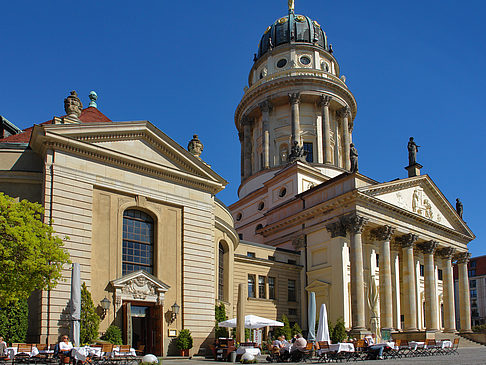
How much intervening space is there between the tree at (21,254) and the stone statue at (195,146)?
1330cm

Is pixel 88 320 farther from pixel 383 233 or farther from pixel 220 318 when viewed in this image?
pixel 383 233

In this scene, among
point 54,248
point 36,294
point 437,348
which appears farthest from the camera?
point 437,348

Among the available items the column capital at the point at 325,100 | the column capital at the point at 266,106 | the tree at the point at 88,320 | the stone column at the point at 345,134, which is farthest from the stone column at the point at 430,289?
the tree at the point at 88,320

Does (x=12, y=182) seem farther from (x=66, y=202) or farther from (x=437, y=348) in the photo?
(x=437, y=348)

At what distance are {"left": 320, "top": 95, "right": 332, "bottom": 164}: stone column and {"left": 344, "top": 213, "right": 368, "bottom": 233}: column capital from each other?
61.1ft

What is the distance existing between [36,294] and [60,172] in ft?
18.5

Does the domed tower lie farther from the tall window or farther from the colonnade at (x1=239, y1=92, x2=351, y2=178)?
the tall window

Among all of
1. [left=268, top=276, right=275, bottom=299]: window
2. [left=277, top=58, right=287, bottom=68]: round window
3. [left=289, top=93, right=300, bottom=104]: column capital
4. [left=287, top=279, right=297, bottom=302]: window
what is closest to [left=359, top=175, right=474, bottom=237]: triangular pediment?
[left=287, top=279, right=297, bottom=302]: window

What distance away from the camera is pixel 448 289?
52750 mm

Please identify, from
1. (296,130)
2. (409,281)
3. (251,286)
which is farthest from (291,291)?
(296,130)

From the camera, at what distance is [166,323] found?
28.2m

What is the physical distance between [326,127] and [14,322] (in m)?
43.7

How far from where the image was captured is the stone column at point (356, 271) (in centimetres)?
4000

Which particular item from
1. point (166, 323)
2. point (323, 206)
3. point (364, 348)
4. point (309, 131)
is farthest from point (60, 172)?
point (309, 131)
